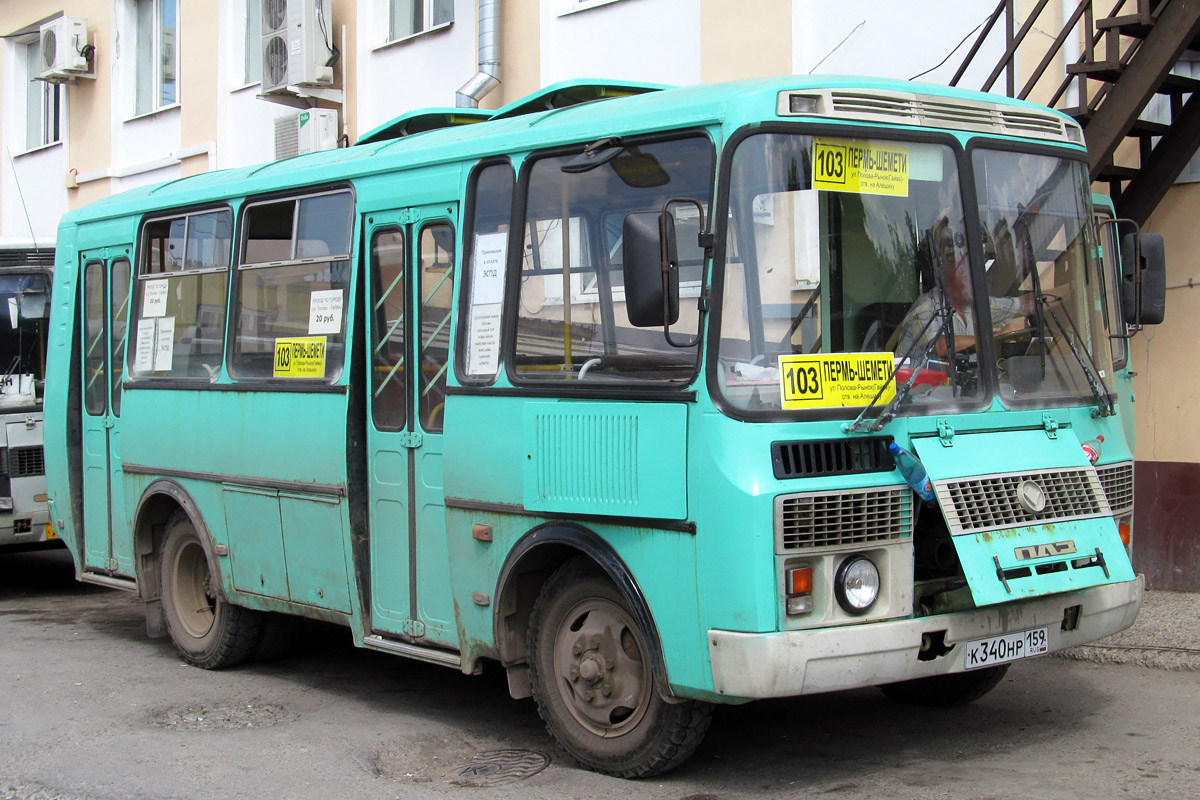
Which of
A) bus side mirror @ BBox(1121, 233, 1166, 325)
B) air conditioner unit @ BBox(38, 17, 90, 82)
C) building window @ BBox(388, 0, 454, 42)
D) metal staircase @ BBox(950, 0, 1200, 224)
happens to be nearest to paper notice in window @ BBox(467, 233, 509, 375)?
bus side mirror @ BBox(1121, 233, 1166, 325)

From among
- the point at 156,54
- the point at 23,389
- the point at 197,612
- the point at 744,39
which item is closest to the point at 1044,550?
the point at 197,612

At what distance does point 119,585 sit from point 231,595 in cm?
136

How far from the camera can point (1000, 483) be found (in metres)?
5.38

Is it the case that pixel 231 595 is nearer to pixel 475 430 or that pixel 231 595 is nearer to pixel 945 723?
pixel 475 430

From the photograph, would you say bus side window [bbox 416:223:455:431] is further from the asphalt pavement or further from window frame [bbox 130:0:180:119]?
window frame [bbox 130:0:180:119]

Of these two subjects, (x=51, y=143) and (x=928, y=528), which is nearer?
(x=928, y=528)

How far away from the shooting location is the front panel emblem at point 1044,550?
17.4 feet

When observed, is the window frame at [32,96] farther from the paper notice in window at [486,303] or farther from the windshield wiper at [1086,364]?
the windshield wiper at [1086,364]

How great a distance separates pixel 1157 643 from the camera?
7.98m

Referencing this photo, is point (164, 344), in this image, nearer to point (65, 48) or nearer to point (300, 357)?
point (300, 357)

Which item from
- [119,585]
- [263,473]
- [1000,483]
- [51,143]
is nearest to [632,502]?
[1000,483]

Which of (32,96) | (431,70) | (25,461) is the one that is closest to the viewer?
(25,461)

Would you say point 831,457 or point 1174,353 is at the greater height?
point 1174,353

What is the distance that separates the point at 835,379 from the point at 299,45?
12338 mm
